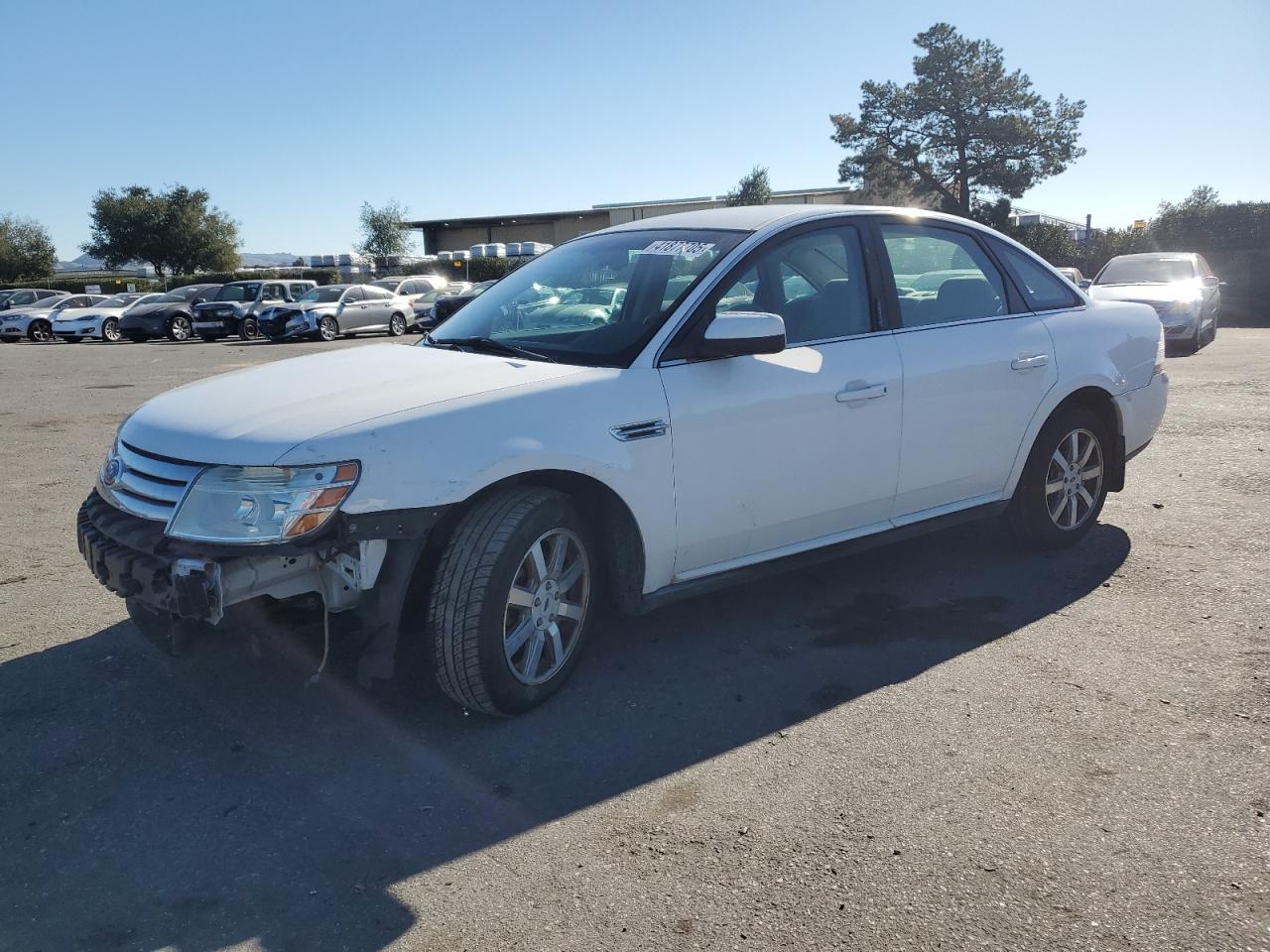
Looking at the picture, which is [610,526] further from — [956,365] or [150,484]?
[956,365]

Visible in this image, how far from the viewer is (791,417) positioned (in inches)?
156

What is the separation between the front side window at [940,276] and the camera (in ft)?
14.9

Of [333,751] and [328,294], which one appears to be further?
[328,294]

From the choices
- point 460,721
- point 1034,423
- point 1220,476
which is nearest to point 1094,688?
point 1034,423

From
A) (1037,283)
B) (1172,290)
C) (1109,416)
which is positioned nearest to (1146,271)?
(1172,290)

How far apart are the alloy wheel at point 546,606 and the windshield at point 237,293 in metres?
29.2

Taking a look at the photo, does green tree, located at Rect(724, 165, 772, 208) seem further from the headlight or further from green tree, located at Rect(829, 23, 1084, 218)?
the headlight

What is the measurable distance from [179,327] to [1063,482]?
28.2 meters

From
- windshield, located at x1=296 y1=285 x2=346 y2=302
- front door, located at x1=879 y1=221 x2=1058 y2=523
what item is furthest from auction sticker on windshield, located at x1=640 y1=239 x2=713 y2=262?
windshield, located at x1=296 y1=285 x2=346 y2=302

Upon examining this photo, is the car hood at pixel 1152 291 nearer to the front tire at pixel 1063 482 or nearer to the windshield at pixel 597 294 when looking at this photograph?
the front tire at pixel 1063 482

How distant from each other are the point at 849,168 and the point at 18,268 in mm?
54359

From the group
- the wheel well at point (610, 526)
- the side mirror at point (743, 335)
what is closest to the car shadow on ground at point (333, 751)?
the wheel well at point (610, 526)

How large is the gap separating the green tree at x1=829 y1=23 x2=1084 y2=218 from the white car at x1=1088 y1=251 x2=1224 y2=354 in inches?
1241

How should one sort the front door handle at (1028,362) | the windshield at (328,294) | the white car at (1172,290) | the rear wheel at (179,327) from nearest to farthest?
the front door handle at (1028,362) → the white car at (1172,290) → the windshield at (328,294) → the rear wheel at (179,327)
